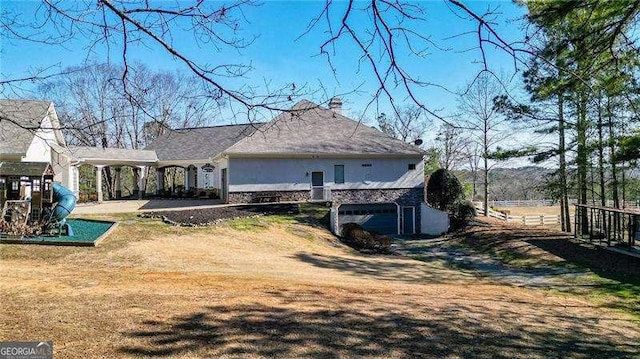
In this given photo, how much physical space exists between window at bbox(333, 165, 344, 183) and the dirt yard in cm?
1454

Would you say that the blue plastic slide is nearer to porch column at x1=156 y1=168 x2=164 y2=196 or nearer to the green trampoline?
the green trampoline

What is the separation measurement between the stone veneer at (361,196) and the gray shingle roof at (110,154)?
8.70 m

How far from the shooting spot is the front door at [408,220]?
2652cm

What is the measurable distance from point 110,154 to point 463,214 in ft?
76.5

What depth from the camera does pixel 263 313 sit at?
6023 mm

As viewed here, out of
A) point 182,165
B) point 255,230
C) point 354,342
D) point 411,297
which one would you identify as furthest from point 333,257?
point 182,165

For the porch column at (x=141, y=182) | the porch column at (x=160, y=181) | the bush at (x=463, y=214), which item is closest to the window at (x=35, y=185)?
the porch column at (x=141, y=182)

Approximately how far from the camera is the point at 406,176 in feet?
89.9

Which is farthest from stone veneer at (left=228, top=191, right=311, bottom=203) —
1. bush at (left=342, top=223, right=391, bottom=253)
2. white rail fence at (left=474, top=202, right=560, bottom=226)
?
white rail fence at (left=474, top=202, right=560, bottom=226)

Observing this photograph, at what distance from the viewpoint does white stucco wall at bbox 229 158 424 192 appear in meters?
24.8

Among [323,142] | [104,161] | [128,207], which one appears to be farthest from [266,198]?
[104,161]

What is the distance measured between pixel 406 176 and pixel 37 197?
2061 cm

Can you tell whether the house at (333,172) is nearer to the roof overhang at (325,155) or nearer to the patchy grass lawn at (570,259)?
the roof overhang at (325,155)

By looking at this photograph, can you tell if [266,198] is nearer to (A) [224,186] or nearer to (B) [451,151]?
(A) [224,186]
